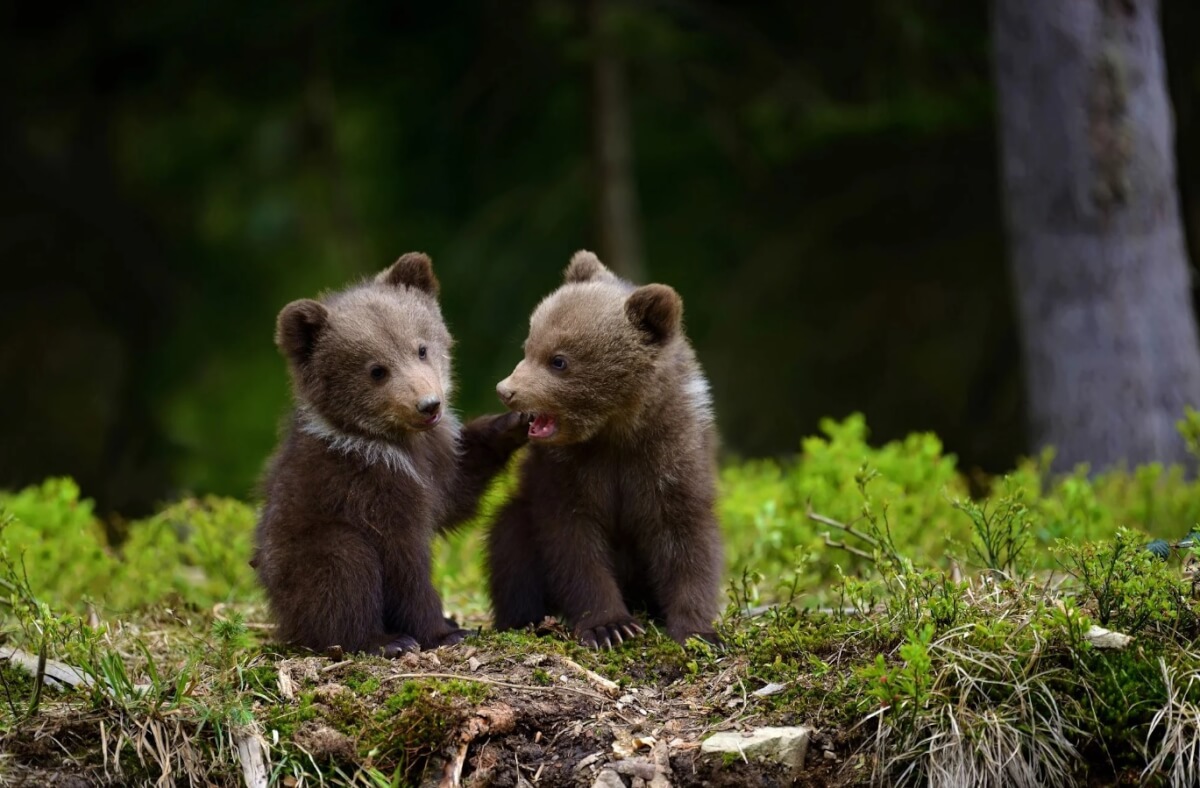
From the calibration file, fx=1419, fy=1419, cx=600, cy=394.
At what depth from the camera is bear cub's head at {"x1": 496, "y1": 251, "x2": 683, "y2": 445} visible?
5.16 m

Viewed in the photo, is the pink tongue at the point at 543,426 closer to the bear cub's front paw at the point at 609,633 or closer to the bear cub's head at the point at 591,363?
the bear cub's head at the point at 591,363

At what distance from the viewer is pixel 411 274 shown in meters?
5.64

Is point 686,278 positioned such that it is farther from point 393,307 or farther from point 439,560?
point 393,307

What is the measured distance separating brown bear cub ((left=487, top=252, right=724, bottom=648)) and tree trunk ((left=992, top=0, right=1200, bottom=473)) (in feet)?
14.5

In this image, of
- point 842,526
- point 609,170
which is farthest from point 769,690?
point 609,170

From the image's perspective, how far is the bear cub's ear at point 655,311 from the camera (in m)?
5.22

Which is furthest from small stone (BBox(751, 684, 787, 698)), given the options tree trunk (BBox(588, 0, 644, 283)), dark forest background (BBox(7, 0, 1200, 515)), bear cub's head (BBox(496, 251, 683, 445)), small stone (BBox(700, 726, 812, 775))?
dark forest background (BBox(7, 0, 1200, 515))

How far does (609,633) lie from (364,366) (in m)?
1.32

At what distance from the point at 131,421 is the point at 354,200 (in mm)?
3140

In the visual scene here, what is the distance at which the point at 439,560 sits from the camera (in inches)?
303

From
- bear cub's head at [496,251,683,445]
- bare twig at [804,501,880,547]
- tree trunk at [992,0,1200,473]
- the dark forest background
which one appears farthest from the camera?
the dark forest background

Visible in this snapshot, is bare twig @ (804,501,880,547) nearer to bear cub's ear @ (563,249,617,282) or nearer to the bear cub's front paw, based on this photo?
the bear cub's front paw

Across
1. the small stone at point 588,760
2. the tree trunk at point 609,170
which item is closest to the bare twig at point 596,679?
the small stone at point 588,760

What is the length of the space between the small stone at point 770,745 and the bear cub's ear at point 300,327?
2101 millimetres
